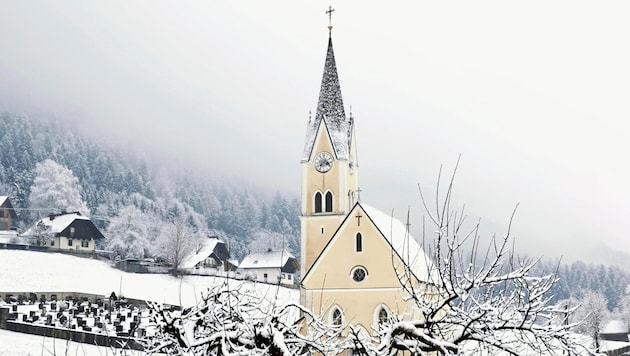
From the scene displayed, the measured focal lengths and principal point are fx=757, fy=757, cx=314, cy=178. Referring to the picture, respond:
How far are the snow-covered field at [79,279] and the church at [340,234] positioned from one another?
1796cm

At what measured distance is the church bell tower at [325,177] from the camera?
36.1m

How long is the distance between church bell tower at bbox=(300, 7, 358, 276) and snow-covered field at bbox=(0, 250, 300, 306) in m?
17.8

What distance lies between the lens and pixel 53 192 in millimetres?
105938

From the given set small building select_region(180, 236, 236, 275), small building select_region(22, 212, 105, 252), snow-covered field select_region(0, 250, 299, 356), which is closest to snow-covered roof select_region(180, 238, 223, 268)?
small building select_region(180, 236, 236, 275)

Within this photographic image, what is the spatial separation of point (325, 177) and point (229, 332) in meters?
31.8

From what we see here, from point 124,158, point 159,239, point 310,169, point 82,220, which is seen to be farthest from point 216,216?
point 310,169

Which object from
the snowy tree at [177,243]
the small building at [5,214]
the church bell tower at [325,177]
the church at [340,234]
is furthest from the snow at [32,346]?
the small building at [5,214]

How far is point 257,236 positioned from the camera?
5610 inches

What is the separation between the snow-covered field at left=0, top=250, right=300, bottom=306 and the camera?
55375 mm

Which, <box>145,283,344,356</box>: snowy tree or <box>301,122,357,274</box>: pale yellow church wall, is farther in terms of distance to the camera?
<box>301,122,357,274</box>: pale yellow church wall

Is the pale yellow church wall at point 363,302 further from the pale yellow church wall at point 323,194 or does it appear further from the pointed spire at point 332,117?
the pointed spire at point 332,117

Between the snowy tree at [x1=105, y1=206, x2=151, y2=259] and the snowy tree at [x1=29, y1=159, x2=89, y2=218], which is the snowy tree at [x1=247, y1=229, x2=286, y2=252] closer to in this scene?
the snowy tree at [x1=105, y1=206, x2=151, y2=259]

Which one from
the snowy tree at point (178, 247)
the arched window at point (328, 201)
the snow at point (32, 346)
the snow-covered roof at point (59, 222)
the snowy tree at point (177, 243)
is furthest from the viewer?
the snow-covered roof at point (59, 222)

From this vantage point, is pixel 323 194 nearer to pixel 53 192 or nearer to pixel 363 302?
pixel 363 302
